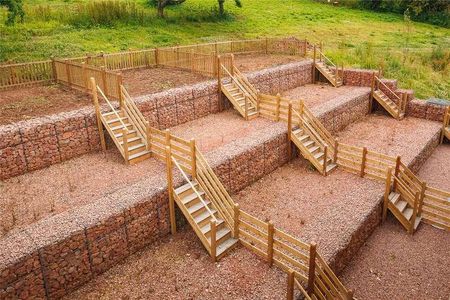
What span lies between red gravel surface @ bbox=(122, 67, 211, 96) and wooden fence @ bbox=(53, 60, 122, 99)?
1.85 m

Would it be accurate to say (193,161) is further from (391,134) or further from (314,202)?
(391,134)

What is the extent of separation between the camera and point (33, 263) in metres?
7.78

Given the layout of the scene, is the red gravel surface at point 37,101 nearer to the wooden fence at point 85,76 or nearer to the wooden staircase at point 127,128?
the wooden fence at point 85,76

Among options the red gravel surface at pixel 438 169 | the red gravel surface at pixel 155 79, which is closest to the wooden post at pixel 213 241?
the red gravel surface at pixel 155 79

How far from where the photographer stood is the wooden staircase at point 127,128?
12.5 metres

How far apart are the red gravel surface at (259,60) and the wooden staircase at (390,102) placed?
18.5 feet

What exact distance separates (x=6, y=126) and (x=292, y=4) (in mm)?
42268

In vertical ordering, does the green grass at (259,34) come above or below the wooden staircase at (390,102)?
above

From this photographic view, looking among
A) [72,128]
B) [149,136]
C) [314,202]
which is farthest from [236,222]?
[72,128]

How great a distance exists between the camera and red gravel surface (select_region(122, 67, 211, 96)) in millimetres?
16500

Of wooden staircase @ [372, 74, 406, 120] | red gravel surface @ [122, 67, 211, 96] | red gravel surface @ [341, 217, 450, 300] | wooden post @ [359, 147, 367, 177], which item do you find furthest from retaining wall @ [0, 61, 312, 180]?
wooden staircase @ [372, 74, 406, 120]

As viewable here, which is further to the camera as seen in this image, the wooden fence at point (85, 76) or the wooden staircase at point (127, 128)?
the wooden fence at point (85, 76)

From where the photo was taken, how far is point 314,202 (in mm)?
12617

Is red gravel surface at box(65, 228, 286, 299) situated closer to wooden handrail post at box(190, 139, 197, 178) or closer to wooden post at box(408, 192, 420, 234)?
wooden handrail post at box(190, 139, 197, 178)
